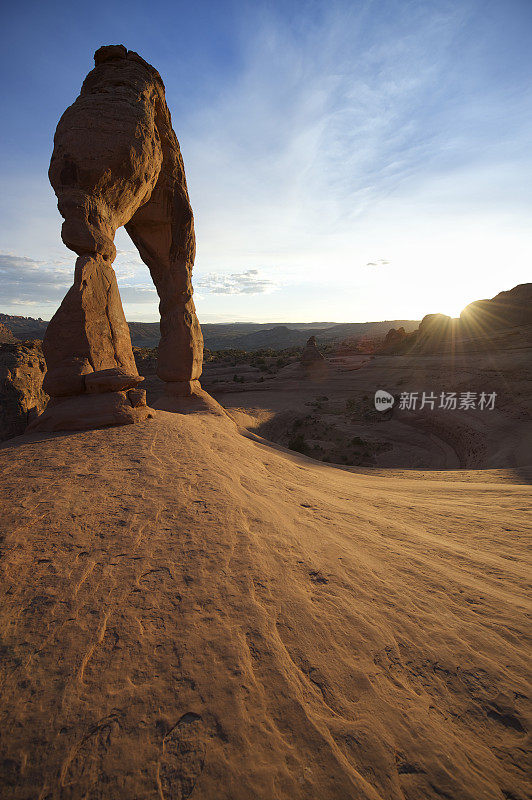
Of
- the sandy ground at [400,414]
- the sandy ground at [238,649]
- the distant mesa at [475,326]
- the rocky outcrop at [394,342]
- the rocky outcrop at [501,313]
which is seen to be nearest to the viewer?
the sandy ground at [238,649]

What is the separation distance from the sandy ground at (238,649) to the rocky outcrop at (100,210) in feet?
5.37

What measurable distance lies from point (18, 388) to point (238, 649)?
6.41m

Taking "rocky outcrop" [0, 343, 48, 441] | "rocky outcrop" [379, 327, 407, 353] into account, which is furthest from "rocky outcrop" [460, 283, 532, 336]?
"rocky outcrop" [0, 343, 48, 441]

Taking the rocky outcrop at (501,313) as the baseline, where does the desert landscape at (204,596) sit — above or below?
below

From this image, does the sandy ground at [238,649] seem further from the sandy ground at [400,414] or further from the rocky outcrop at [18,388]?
the sandy ground at [400,414]

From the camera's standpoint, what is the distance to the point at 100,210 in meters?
5.57

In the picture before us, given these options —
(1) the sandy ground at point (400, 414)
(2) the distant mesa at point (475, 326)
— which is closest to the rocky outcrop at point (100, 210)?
(1) the sandy ground at point (400, 414)

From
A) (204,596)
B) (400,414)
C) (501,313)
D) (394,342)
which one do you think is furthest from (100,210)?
(501,313)

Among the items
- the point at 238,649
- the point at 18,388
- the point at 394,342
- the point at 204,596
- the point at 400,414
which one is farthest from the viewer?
the point at 394,342

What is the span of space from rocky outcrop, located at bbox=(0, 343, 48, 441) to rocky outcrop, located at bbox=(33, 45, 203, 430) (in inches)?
69.0

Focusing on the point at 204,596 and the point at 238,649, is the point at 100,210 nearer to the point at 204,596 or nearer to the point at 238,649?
the point at 204,596

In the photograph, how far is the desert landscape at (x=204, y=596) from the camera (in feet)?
4.61

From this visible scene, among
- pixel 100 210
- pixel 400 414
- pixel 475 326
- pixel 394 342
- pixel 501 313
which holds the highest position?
pixel 501 313

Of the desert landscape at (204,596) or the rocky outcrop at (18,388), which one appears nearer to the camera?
the desert landscape at (204,596)
